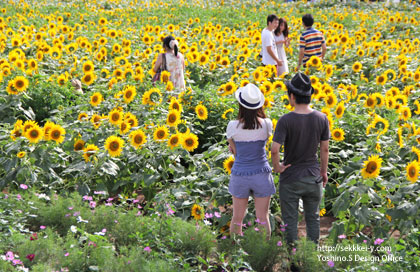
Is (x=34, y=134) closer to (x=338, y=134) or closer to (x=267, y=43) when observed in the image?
(x=338, y=134)

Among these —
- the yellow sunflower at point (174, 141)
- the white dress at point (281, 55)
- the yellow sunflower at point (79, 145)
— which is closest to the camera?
the yellow sunflower at point (174, 141)

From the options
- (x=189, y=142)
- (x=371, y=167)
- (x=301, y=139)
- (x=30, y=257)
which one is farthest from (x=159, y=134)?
(x=371, y=167)

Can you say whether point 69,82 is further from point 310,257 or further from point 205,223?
point 310,257

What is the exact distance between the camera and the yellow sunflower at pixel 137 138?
476cm

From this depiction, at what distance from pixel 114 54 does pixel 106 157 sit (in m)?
5.48

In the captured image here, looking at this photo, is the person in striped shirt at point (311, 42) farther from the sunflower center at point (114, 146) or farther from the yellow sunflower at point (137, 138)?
the sunflower center at point (114, 146)

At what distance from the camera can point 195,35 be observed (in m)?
12.0

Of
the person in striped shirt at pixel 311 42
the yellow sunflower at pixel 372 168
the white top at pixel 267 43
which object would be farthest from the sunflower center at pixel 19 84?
the person in striped shirt at pixel 311 42

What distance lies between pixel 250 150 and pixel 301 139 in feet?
1.22

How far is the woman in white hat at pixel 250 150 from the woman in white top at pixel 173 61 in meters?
2.98

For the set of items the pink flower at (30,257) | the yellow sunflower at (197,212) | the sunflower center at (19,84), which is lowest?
the yellow sunflower at (197,212)

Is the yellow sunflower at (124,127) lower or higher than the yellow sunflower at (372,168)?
higher

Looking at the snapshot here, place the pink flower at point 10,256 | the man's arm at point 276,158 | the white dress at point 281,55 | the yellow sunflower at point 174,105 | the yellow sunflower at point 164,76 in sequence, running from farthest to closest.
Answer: the white dress at point 281,55
the yellow sunflower at point 164,76
the yellow sunflower at point 174,105
the man's arm at point 276,158
the pink flower at point 10,256

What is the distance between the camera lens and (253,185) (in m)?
3.84
